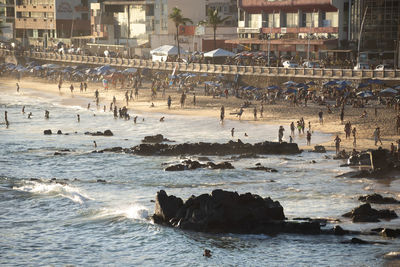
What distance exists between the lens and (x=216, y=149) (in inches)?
2147

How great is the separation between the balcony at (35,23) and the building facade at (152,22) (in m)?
12.1

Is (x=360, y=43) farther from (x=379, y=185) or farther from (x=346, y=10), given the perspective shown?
(x=379, y=185)

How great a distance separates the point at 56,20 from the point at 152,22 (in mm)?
29553

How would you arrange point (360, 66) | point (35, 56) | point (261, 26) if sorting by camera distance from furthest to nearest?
point (35, 56)
point (261, 26)
point (360, 66)

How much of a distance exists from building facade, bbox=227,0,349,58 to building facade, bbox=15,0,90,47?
4598cm

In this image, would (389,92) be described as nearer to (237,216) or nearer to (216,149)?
(216,149)

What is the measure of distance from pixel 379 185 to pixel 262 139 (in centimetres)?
1620

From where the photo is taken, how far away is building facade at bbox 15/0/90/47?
142m

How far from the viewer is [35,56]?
126 m

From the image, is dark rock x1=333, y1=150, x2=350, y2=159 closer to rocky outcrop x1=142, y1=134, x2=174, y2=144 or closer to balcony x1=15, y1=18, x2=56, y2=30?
rocky outcrop x1=142, y1=134, x2=174, y2=144

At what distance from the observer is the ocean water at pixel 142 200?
34.0 metres

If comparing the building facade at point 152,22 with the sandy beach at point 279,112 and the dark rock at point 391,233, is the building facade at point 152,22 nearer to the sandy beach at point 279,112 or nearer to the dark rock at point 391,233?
the sandy beach at point 279,112

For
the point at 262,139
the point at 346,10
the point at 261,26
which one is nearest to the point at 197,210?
the point at 262,139

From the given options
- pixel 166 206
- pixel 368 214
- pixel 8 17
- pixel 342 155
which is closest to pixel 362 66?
pixel 342 155
